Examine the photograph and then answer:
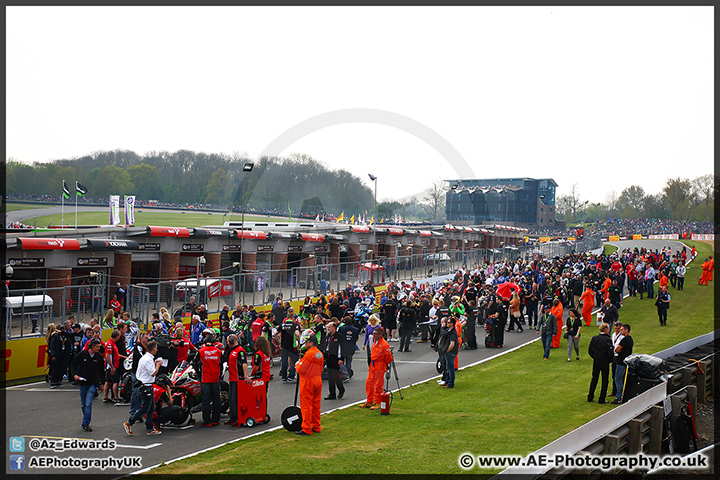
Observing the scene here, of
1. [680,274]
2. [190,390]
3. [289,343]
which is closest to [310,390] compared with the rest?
[190,390]

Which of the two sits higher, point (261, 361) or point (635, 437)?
point (261, 361)

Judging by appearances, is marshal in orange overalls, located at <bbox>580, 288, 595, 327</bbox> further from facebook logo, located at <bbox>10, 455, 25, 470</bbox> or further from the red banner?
the red banner

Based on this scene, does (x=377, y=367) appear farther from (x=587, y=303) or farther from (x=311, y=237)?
(x=311, y=237)

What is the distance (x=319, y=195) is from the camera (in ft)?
463

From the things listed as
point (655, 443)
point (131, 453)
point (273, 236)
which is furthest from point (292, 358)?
point (273, 236)

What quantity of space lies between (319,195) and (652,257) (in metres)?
113

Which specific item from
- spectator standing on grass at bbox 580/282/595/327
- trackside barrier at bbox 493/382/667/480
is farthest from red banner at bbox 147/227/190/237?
trackside barrier at bbox 493/382/667/480

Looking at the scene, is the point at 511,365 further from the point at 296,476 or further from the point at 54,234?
the point at 54,234

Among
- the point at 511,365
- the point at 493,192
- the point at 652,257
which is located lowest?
the point at 511,365

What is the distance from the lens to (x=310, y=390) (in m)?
10.1

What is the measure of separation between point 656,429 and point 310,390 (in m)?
5.72

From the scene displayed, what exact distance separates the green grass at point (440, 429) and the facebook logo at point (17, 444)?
9.91ft

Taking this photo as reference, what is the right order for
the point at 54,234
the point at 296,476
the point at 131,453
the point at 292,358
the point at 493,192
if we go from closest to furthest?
the point at 296,476
the point at 131,453
the point at 292,358
the point at 54,234
the point at 493,192

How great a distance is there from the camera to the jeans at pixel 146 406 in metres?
10.2
